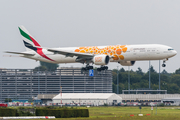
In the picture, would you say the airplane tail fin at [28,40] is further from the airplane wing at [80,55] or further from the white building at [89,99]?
the white building at [89,99]

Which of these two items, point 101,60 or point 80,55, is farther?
point 80,55

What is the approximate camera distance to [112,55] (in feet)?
252

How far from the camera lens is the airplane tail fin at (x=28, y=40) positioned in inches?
3487

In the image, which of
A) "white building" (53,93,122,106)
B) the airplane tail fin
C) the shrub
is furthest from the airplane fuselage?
"white building" (53,93,122,106)

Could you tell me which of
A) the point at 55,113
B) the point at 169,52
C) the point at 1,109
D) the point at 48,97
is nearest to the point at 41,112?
the point at 55,113

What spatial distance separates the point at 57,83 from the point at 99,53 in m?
118

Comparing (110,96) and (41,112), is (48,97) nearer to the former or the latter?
(110,96)

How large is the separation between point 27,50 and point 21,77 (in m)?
114

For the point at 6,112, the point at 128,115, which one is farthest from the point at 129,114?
the point at 6,112

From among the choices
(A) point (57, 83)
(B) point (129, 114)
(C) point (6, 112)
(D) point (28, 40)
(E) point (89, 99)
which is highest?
(D) point (28, 40)

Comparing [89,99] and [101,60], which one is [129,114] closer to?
[101,60]

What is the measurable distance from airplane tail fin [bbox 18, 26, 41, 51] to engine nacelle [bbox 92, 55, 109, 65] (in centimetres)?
1838

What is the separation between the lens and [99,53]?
A: 258ft

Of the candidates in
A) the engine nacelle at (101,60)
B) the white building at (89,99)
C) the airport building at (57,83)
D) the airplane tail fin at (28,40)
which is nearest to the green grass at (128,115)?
the engine nacelle at (101,60)
